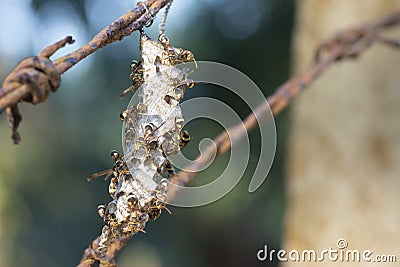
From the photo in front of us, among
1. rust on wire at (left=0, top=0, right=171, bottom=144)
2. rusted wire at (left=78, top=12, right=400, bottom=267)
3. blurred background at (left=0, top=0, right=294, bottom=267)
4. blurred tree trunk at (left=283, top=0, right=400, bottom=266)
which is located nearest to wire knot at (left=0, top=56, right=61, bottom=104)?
rust on wire at (left=0, top=0, right=171, bottom=144)

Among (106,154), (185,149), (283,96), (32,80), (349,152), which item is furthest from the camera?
(106,154)

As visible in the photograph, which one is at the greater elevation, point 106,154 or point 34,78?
point 106,154

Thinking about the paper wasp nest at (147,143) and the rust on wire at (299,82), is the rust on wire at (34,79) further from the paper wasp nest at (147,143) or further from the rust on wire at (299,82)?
the rust on wire at (299,82)

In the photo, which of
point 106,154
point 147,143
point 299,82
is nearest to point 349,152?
point 299,82

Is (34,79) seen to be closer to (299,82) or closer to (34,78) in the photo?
(34,78)

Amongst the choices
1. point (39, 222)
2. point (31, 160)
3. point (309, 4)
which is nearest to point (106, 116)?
point (31, 160)

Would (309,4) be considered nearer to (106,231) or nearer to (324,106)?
(324,106)
